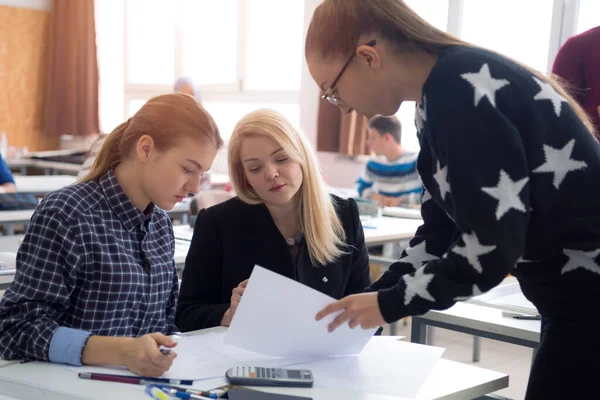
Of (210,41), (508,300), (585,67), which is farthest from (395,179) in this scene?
(210,41)

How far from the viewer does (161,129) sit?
155 centimetres

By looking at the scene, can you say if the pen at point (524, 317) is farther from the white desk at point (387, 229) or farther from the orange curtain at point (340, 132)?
the orange curtain at point (340, 132)

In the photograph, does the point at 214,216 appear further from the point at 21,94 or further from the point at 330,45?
the point at 21,94

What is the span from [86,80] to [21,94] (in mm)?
788

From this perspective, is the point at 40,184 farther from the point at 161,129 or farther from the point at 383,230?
the point at 161,129

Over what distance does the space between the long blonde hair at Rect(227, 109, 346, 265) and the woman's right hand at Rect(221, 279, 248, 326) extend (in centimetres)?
30

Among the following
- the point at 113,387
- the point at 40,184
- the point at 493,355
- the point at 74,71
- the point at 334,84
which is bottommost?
the point at 493,355

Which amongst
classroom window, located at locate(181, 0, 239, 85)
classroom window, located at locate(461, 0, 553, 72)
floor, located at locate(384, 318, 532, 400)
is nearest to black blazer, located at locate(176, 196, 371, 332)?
floor, located at locate(384, 318, 532, 400)

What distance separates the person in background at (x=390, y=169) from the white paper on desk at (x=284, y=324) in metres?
3.45

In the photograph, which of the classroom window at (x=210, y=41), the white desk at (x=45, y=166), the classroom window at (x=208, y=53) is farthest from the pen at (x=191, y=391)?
the classroom window at (x=210, y=41)

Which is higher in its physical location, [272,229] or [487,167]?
[487,167]

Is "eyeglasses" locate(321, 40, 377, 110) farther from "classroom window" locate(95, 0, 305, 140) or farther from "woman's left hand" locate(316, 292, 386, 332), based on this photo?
"classroom window" locate(95, 0, 305, 140)

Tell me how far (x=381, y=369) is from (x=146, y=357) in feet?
A: 1.45

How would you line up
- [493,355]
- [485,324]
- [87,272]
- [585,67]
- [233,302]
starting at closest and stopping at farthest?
1. [87,272]
2. [233,302]
3. [485,324]
4. [585,67]
5. [493,355]
